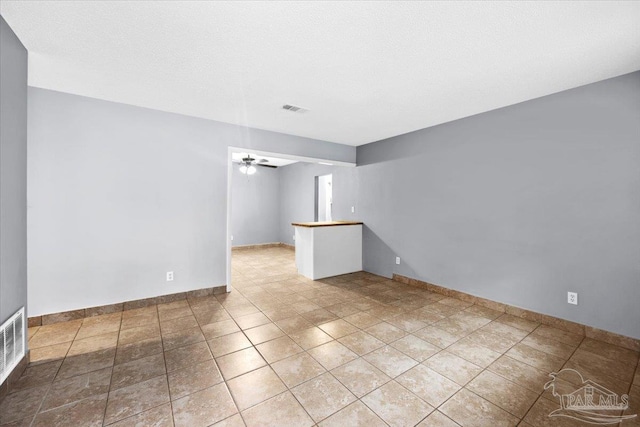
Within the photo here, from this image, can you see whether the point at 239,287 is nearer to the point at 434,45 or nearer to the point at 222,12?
the point at 222,12

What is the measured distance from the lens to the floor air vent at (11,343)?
179 centimetres

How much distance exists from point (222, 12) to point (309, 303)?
3.23 m

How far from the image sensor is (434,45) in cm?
204

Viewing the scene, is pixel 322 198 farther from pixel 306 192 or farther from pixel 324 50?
pixel 324 50

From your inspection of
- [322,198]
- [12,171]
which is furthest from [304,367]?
[322,198]

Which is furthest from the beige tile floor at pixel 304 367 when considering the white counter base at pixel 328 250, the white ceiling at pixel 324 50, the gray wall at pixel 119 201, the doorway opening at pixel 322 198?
the doorway opening at pixel 322 198

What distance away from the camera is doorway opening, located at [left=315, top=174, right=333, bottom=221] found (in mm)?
7340

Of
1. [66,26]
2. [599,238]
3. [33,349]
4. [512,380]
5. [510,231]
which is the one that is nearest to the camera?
[66,26]

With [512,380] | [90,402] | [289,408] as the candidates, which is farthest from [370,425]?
[90,402]

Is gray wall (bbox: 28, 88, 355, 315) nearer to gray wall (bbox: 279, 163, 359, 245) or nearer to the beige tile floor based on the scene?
the beige tile floor
